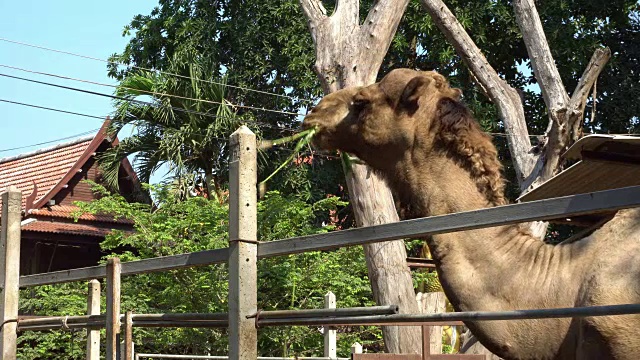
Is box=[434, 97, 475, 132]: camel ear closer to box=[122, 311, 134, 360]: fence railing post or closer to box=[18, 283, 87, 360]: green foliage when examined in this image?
box=[122, 311, 134, 360]: fence railing post

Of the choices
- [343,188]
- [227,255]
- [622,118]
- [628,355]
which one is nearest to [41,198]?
[343,188]

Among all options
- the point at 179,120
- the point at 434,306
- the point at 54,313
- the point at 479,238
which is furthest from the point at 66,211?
the point at 479,238

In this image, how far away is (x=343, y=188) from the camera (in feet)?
71.9

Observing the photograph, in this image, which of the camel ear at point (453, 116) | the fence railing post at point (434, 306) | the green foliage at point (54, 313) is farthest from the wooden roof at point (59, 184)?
the camel ear at point (453, 116)

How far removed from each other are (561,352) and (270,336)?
1092cm

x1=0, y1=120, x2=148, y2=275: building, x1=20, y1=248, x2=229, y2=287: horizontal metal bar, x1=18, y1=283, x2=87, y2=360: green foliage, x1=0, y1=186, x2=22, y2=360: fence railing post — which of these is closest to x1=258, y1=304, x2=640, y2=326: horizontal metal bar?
x1=20, y1=248, x2=229, y2=287: horizontal metal bar

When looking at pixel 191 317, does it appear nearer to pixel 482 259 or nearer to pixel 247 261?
pixel 247 261

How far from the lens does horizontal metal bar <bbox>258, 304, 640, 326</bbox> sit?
10.5 feet

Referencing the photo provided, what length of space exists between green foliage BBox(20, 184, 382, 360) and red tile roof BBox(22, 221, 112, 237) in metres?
4.69

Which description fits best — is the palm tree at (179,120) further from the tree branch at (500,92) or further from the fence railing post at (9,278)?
the fence railing post at (9,278)

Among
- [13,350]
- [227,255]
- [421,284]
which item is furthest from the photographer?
[421,284]

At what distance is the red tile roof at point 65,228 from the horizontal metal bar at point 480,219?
17.5 meters

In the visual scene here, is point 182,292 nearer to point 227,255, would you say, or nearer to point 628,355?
point 227,255

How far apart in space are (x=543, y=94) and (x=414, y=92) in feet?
27.3
